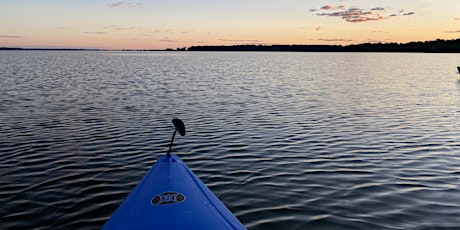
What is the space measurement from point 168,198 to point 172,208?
1.33 feet

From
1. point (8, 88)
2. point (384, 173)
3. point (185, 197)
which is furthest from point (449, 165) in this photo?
point (8, 88)

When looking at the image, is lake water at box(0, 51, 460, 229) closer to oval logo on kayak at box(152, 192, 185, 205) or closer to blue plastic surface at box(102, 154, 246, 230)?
blue plastic surface at box(102, 154, 246, 230)

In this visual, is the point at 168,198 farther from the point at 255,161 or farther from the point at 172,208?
the point at 255,161

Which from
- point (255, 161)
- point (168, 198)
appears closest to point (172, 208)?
point (168, 198)

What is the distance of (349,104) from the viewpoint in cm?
2348

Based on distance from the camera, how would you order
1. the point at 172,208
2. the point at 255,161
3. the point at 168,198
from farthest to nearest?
the point at 255,161 → the point at 168,198 → the point at 172,208

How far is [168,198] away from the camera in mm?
5457

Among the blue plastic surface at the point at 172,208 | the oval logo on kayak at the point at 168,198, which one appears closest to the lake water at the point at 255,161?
the blue plastic surface at the point at 172,208

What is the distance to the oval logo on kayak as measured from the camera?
533 cm

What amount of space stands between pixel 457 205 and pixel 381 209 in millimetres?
1695

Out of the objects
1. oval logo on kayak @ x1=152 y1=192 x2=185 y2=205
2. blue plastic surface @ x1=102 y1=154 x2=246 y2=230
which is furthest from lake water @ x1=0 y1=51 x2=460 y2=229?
oval logo on kayak @ x1=152 y1=192 x2=185 y2=205

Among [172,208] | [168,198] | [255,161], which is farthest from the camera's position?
[255,161]

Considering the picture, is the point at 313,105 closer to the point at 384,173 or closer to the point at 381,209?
the point at 384,173

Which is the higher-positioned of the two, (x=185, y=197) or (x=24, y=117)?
(x=185, y=197)
